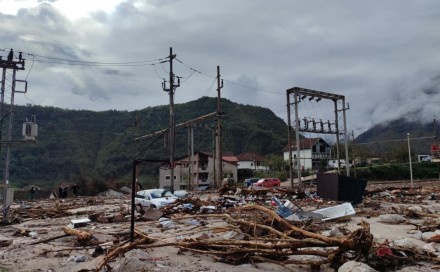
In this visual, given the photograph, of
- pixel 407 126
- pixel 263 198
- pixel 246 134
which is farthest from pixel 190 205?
pixel 407 126

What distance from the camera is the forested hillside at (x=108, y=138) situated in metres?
81.2

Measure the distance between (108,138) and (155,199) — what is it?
89.8 metres

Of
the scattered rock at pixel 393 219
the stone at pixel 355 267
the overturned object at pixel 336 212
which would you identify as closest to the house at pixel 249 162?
the overturned object at pixel 336 212

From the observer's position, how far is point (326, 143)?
72562 millimetres

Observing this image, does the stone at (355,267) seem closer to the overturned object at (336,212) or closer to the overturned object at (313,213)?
the overturned object at (313,213)

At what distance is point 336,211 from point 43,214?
13398 millimetres

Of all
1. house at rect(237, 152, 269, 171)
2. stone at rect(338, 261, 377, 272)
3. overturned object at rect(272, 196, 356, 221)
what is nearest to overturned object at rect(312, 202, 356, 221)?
overturned object at rect(272, 196, 356, 221)

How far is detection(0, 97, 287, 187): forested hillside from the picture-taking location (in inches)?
3196

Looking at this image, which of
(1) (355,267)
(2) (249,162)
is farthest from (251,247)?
(2) (249,162)

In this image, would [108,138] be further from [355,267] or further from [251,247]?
[355,267]

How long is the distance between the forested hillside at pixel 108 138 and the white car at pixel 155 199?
179 ft

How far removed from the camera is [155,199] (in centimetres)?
1717

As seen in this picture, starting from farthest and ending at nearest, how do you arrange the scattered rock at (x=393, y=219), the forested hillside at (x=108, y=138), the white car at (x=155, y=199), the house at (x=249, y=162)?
1. the house at (x=249, y=162)
2. the forested hillside at (x=108, y=138)
3. the white car at (x=155, y=199)
4. the scattered rock at (x=393, y=219)

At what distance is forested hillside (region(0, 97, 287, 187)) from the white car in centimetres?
5449
